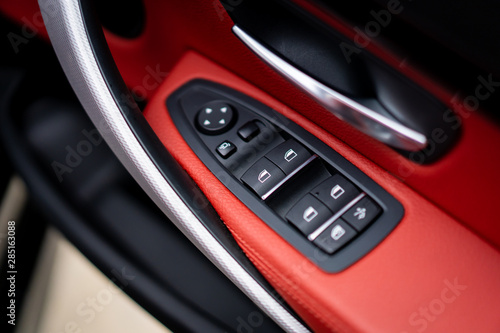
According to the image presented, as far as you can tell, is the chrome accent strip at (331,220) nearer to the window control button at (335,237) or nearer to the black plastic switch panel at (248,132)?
the window control button at (335,237)

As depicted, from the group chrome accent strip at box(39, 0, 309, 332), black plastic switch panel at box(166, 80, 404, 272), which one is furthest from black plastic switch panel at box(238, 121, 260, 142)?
chrome accent strip at box(39, 0, 309, 332)

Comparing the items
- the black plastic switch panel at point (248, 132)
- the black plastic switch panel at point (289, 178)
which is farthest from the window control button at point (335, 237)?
the black plastic switch panel at point (248, 132)

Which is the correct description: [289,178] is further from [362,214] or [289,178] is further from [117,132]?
[117,132]

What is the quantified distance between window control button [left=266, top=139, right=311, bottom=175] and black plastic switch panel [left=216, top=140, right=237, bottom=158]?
0.14 feet

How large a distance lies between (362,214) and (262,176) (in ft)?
0.37

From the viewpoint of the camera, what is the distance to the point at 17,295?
739 mm

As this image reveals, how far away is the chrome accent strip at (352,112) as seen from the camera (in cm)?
50

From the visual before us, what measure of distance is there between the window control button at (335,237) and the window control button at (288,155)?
0.08m

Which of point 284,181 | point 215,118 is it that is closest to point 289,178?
point 284,181

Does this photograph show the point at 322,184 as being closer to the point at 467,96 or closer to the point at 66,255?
the point at 467,96

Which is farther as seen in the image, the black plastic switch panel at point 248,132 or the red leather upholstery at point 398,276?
the black plastic switch panel at point 248,132

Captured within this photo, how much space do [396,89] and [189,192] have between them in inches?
9.6

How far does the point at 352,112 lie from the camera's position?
519mm

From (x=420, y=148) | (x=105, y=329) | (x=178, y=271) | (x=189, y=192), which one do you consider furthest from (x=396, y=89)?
(x=105, y=329)
